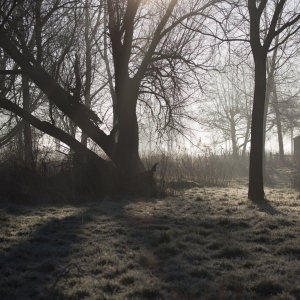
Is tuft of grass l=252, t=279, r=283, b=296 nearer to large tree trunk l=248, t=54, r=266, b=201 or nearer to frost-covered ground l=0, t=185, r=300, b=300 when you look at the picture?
frost-covered ground l=0, t=185, r=300, b=300

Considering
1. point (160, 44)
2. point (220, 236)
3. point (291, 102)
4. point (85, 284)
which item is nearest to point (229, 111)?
point (291, 102)

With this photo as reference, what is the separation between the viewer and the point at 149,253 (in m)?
4.76

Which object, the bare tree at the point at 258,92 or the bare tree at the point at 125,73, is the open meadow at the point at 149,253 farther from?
the bare tree at the point at 125,73

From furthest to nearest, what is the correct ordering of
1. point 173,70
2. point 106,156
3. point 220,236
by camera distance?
1. point 106,156
2. point 173,70
3. point 220,236

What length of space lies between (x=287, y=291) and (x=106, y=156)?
9537 millimetres

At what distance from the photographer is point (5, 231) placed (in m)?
5.97

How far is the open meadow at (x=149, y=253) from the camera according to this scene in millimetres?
3572

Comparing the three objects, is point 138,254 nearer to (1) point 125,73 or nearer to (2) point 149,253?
(2) point 149,253

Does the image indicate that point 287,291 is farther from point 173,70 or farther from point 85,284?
point 173,70

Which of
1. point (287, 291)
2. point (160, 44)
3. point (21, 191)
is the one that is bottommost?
point (287, 291)

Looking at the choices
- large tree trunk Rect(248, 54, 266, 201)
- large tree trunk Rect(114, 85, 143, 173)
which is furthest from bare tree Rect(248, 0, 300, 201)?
large tree trunk Rect(114, 85, 143, 173)

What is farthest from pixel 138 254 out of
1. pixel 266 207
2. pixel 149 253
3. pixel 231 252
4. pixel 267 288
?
pixel 266 207

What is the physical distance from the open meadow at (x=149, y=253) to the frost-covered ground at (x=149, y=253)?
10 mm

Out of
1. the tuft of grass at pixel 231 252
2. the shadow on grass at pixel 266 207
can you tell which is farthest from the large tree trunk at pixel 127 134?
the tuft of grass at pixel 231 252
